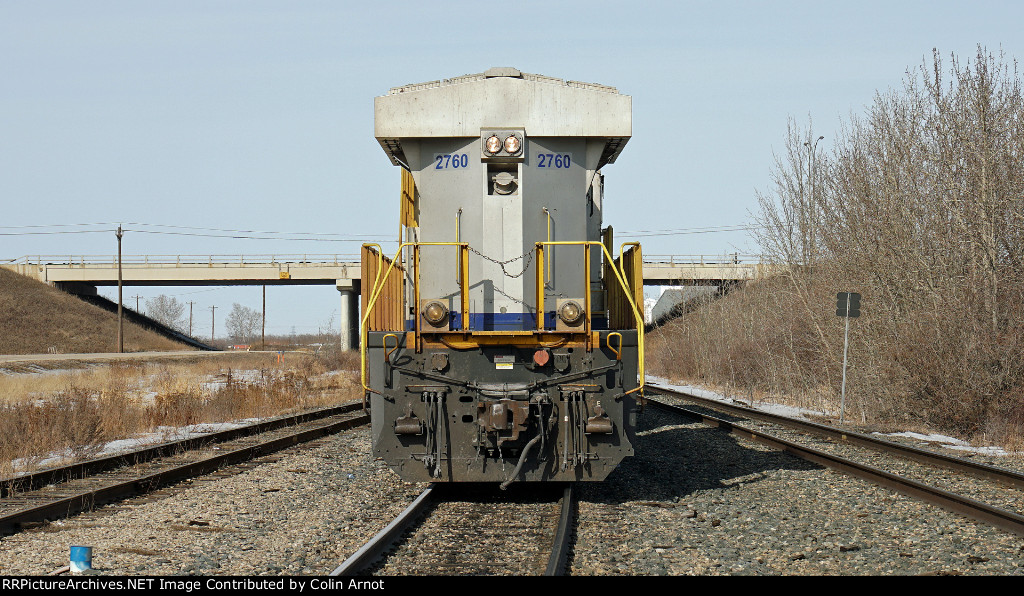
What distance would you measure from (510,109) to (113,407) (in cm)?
1122

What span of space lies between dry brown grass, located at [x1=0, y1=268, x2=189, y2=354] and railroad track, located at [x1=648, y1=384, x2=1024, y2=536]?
5300cm

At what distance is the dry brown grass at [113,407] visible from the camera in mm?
12219

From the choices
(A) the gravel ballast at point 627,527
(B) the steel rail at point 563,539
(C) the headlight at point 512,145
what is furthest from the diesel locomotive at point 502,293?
(A) the gravel ballast at point 627,527

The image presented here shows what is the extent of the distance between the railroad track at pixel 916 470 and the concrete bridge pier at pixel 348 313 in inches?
1849

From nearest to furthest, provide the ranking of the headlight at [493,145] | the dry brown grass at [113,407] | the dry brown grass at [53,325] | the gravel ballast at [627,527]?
the gravel ballast at [627,527] → the headlight at [493,145] → the dry brown grass at [113,407] → the dry brown grass at [53,325]

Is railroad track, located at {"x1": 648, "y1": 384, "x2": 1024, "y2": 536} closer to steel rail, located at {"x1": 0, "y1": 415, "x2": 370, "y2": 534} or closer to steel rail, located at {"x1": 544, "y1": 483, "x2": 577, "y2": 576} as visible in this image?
steel rail, located at {"x1": 544, "y1": 483, "x2": 577, "y2": 576}

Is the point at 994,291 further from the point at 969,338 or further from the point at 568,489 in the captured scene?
the point at 568,489

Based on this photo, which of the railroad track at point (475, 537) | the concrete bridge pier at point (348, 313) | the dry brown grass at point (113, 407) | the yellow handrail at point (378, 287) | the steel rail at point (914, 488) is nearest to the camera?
the railroad track at point (475, 537)

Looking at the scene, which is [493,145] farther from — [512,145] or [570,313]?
[570,313]

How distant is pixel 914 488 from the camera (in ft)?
28.3

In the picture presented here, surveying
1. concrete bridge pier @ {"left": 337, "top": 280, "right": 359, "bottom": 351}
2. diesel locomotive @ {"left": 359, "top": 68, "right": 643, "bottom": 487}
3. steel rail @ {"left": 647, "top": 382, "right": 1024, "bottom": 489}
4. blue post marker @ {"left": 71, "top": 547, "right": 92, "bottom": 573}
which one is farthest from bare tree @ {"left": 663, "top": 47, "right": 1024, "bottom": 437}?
concrete bridge pier @ {"left": 337, "top": 280, "right": 359, "bottom": 351}

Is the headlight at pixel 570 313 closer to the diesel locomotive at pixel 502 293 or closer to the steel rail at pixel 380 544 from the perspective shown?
the diesel locomotive at pixel 502 293

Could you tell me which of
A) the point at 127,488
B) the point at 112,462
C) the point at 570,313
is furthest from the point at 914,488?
the point at 112,462

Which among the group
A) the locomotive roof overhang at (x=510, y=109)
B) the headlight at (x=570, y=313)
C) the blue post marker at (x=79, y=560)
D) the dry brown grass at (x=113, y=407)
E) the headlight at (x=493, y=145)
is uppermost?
the locomotive roof overhang at (x=510, y=109)
